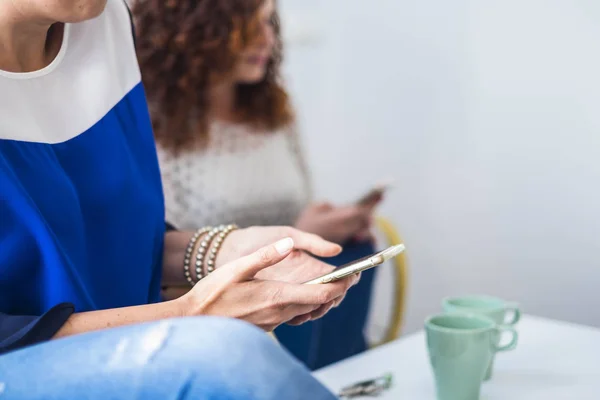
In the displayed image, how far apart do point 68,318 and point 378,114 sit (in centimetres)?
174

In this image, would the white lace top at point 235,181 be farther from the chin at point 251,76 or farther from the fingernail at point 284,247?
the fingernail at point 284,247

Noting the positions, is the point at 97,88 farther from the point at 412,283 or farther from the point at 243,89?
the point at 412,283

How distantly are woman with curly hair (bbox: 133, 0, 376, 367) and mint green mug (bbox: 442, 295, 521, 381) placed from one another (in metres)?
0.61

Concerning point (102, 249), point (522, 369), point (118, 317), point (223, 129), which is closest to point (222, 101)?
point (223, 129)

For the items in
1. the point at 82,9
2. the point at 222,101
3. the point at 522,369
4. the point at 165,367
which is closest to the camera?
the point at 165,367

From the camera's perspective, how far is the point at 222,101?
162cm

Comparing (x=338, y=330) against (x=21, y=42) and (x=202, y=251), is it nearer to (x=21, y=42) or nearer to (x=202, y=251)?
(x=202, y=251)

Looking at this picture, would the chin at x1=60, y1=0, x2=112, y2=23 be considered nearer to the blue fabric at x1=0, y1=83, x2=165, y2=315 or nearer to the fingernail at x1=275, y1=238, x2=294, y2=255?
the blue fabric at x1=0, y1=83, x2=165, y2=315

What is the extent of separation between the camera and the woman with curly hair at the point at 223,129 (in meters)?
1.49

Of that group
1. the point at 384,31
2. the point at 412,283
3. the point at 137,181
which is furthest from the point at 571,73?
the point at 137,181

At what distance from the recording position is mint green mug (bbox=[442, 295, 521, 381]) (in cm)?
85

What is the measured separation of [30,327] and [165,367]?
0.18 metres

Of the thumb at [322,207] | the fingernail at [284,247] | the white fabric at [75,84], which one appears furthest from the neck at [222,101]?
the fingernail at [284,247]

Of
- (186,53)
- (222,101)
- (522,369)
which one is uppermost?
(186,53)
